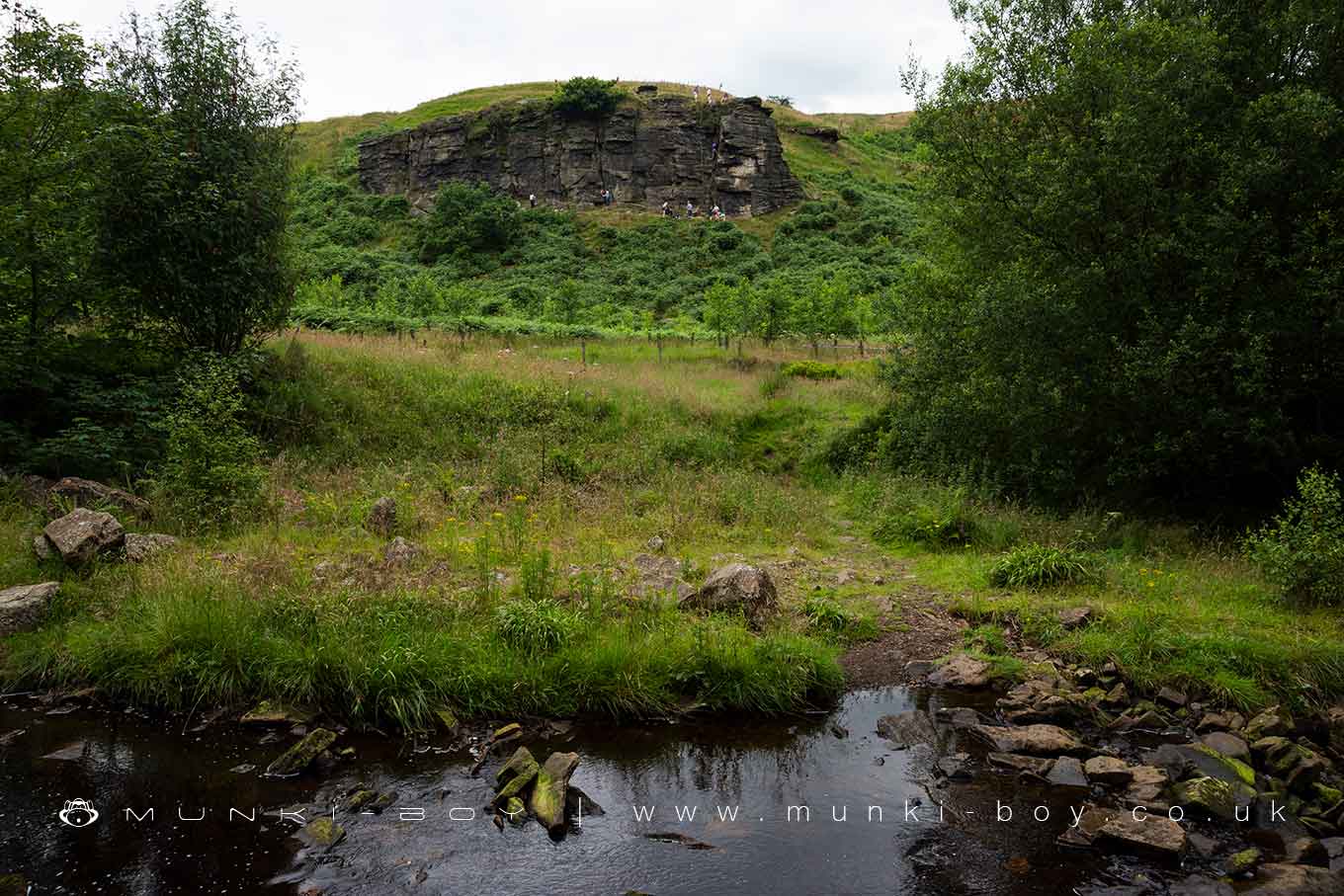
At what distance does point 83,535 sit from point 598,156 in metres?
71.4

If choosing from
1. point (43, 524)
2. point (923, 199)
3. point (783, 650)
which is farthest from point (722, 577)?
point (923, 199)

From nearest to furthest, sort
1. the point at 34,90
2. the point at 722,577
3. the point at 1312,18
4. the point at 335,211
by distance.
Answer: the point at 722,577 → the point at 1312,18 → the point at 34,90 → the point at 335,211

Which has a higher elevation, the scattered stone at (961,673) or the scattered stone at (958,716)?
the scattered stone at (961,673)

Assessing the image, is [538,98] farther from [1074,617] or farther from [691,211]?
[1074,617]

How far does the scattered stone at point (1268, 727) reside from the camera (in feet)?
23.4

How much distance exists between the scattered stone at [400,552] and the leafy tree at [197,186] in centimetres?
830

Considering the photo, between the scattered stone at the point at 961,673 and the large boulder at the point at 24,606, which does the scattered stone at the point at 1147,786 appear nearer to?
the scattered stone at the point at 961,673

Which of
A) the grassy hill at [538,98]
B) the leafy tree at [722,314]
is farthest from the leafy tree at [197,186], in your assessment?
the grassy hill at [538,98]

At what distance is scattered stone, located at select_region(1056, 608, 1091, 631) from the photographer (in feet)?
30.5

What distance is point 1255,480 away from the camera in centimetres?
1320

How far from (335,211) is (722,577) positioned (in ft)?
243

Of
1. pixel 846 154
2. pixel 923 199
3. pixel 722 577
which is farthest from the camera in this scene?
pixel 846 154

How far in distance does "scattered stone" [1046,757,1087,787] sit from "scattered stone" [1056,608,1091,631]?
9.47ft

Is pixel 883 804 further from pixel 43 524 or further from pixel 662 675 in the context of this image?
pixel 43 524
